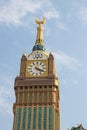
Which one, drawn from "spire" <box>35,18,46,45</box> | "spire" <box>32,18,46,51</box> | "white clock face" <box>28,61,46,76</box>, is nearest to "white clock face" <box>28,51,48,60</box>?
"white clock face" <box>28,61,46,76</box>

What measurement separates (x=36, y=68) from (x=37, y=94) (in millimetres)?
7383

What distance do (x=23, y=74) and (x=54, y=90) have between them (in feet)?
29.5

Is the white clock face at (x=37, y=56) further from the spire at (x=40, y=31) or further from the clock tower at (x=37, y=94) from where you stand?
the spire at (x=40, y=31)

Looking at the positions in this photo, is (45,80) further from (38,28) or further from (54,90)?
(38,28)

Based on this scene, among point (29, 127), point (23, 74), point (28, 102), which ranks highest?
point (23, 74)

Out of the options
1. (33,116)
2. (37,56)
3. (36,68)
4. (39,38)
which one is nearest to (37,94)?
(33,116)

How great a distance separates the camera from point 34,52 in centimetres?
11188

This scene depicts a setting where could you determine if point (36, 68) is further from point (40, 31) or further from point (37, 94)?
point (40, 31)

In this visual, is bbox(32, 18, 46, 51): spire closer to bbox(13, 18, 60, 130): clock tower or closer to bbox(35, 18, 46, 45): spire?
bbox(35, 18, 46, 45): spire

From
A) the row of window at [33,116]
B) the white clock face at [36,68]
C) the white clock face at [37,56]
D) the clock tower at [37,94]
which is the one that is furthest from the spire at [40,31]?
the row of window at [33,116]

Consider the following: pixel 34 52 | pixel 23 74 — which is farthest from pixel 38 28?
pixel 23 74

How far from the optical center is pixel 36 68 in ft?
352

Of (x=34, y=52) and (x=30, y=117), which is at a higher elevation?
(x=34, y=52)

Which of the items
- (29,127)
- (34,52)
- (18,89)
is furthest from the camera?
(34,52)
